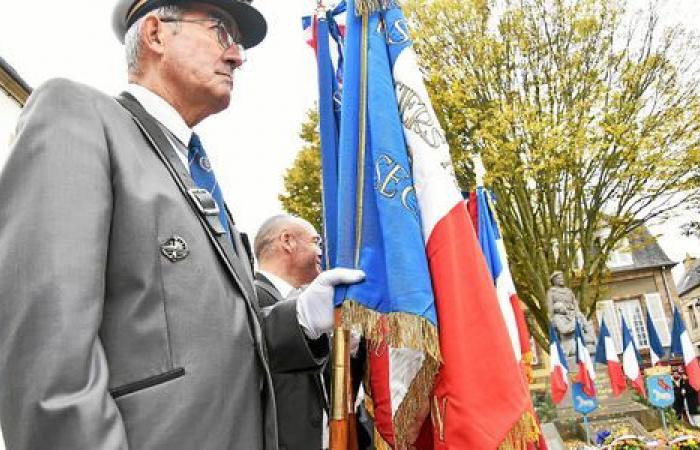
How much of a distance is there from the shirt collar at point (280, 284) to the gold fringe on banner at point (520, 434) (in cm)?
221

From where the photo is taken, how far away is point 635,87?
15.3 meters

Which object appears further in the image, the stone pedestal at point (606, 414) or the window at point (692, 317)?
the window at point (692, 317)

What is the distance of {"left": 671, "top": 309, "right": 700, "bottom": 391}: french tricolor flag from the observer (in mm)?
12117

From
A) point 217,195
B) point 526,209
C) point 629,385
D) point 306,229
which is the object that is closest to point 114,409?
point 217,195

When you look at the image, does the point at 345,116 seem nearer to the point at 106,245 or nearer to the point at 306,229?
the point at 106,245

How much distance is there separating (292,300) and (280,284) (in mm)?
2191

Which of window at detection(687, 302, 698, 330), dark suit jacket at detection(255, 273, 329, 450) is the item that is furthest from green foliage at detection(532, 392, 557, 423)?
window at detection(687, 302, 698, 330)

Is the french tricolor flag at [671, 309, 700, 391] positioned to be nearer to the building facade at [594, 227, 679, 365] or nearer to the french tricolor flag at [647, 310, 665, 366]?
the french tricolor flag at [647, 310, 665, 366]

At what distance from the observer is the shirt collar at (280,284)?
4281 mm

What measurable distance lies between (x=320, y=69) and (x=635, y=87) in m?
14.5

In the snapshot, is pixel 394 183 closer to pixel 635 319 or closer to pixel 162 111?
pixel 162 111

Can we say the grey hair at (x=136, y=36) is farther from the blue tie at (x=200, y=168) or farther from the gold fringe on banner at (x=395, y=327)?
the gold fringe on banner at (x=395, y=327)

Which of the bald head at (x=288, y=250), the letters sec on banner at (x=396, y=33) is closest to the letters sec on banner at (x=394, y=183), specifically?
the letters sec on banner at (x=396, y=33)

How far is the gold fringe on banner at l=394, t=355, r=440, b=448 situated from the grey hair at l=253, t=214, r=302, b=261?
226cm
